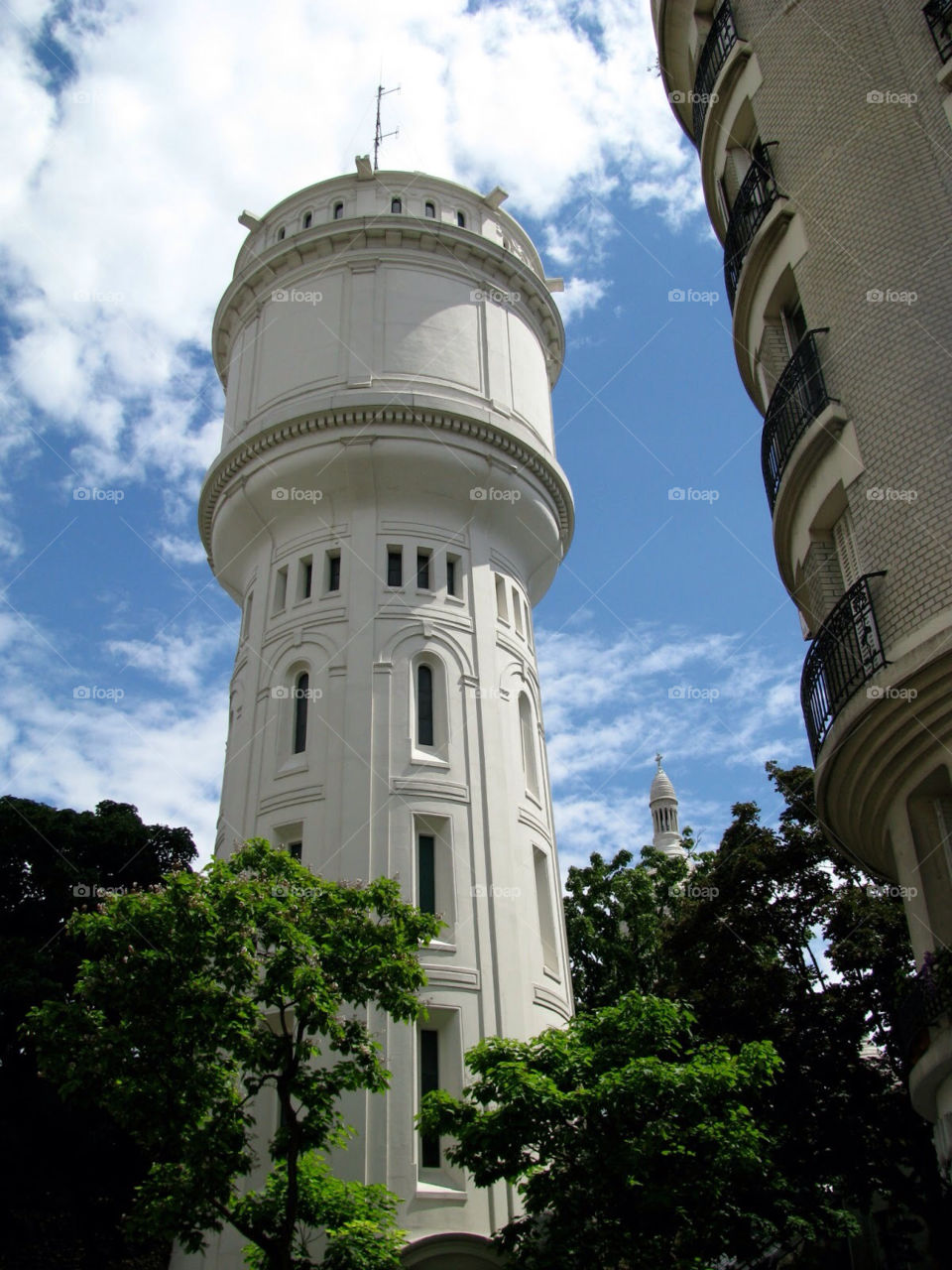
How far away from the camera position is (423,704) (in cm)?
2767

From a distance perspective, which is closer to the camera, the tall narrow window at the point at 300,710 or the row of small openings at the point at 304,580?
the tall narrow window at the point at 300,710

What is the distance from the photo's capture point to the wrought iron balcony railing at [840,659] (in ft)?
45.6

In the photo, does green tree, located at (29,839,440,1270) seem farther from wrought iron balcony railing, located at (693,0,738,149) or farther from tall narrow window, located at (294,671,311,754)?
wrought iron balcony railing, located at (693,0,738,149)

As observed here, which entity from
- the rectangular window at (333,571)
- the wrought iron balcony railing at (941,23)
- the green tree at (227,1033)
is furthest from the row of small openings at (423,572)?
the wrought iron balcony railing at (941,23)

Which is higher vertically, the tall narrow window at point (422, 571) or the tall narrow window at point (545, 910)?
the tall narrow window at point (422, 571)

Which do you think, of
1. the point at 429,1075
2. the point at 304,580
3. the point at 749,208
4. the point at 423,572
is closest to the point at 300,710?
the point at 304,580

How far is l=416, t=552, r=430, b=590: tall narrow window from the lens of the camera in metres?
29.0

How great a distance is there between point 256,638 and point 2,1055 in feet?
35.7

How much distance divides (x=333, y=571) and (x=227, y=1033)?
16376mm

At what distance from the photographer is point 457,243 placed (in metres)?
33.8

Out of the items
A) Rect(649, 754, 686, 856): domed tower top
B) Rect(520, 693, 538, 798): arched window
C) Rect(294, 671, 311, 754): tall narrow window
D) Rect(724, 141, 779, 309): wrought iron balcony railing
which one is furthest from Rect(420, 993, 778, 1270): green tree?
Rect(649, 754, 686, 856): domed tower top

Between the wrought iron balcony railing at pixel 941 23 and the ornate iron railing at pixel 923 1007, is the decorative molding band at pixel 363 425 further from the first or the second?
the ornate iron railing at pixel 923 1007

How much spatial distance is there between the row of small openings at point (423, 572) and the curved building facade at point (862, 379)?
10904 millimetres

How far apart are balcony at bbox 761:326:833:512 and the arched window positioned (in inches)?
504
